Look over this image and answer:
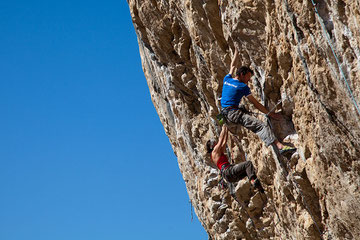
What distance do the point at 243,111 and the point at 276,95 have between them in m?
0.66

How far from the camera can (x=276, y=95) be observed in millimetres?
9297

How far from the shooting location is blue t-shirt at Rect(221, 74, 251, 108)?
9.22 metres

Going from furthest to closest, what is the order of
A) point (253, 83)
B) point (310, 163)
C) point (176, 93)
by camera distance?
point (176, 93), point (253, 83), point (310, 163)

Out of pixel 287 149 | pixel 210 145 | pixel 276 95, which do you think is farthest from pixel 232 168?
pixel 210 145

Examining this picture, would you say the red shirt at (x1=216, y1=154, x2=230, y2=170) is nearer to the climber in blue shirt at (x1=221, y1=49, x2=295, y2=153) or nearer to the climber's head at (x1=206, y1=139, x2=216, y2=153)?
the climber in blue shirt at (x1=221, y1=49, x2=295, y2=153)

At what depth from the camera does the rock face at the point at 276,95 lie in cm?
721

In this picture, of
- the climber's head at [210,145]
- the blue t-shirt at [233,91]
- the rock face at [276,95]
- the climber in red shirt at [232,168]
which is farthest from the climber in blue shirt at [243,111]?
the climber's head at [210,145]

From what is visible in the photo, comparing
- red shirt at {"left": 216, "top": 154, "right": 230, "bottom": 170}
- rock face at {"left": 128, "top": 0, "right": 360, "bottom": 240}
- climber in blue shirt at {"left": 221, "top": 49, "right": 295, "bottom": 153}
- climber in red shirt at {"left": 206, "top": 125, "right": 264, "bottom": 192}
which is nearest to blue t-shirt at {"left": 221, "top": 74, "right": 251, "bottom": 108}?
climber in blue shirt at {"left": 221, "top": 49, "right": 295, "bottom": 153}

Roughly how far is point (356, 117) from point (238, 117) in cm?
265

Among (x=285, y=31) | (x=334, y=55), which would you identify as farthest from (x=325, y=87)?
(x=285, y=31)

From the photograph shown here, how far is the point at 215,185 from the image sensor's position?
14555 millimetres

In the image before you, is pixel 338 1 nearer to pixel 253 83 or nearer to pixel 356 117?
pixel 356 117

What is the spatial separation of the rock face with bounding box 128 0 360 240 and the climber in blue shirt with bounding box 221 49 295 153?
0.29 m

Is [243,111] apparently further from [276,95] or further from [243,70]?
[243,70]
